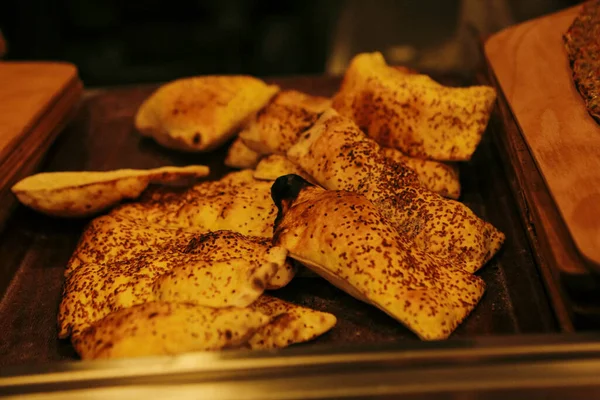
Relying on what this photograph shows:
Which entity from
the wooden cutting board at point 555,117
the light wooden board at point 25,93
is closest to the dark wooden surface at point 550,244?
the wooden cutting board at point 555,117

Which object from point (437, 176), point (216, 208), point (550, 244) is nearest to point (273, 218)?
point (216, 208)

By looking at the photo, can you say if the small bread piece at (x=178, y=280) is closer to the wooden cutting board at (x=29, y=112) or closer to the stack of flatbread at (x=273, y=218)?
the stack of flatbread at (x=273, y=218)

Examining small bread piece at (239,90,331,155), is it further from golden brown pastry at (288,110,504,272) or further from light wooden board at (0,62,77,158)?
light wooden board at (0,62,77,158)

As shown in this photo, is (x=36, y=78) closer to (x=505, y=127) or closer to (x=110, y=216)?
(x=110, y=216)

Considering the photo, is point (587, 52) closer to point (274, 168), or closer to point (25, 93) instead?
point (274, 168)

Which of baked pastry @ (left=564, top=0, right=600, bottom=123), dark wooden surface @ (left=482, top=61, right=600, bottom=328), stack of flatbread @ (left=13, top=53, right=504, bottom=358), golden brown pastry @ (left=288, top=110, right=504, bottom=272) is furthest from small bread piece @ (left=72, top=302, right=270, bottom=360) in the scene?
baked pastry @ (left=564, top=0, right=600, bottom=123)

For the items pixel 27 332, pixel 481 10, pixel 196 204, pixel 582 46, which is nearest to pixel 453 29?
pixel 481 10
